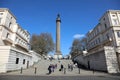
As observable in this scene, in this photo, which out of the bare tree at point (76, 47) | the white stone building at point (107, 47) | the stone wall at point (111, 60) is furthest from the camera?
the bare tree at point (76, 47)

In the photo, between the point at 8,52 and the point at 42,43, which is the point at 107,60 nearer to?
the point at 8,52

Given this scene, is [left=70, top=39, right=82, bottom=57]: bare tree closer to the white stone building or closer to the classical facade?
the white stone building

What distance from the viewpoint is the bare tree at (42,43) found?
174ft

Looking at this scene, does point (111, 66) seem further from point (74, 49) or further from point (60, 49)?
point (74, 49)

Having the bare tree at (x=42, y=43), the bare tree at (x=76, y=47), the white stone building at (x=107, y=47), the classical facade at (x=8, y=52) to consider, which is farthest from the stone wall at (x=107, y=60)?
the bare tree at (x=76, y=47)

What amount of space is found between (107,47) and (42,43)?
123 feet

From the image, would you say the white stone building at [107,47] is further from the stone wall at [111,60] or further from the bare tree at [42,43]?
the bare tree at [42,43]

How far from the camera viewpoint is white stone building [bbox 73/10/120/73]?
1947 centimetres

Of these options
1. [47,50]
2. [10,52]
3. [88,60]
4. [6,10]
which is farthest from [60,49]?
[10,52]

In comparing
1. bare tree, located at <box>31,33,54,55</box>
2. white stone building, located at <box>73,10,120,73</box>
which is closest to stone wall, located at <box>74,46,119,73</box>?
white stone building, located at <box>73,10,120,73</box>

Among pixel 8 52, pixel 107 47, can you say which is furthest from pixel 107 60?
pixel 8 52

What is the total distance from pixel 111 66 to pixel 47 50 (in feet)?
128

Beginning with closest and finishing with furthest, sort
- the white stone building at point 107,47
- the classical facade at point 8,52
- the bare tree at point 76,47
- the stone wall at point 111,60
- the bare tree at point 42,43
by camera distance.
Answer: the stone wall at point 111,60
the classical facade at point 8,52
the white stone building at point 107,47
the bare tree at point 42,43
the bare tree at point 76,47

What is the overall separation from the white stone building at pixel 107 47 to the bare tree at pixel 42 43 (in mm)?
23088
